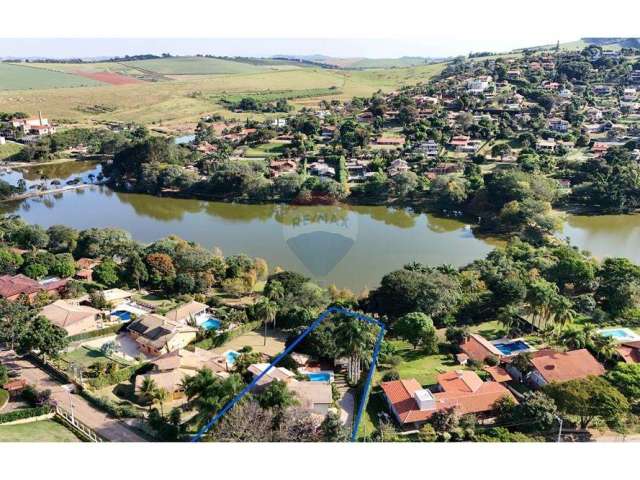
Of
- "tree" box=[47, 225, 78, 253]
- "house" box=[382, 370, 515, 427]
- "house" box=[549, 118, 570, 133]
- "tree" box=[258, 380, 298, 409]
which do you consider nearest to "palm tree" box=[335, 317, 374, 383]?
"house" box=[382, 370, 515, 427]

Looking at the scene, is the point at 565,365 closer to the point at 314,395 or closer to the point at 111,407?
the point at 314,395

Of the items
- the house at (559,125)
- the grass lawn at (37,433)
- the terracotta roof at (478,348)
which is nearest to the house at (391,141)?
the house at (559,125)

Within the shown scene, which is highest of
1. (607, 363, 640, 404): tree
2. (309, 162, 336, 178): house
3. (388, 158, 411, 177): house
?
(388, 158, 411, 177): house

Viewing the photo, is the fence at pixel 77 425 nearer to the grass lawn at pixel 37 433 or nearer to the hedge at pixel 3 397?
the grass lawn at pixel 37 433

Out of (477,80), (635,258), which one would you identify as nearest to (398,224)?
(635,258)

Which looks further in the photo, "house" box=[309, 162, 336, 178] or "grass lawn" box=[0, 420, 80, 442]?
"house" box=[309, 162, 336, 178]

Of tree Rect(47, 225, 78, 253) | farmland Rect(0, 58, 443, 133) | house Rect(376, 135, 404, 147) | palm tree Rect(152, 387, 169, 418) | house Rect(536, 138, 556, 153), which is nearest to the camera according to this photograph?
palm tree Rect(152, 387, 169, 418)

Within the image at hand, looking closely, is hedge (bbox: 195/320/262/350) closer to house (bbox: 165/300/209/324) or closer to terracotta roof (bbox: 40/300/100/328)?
house (bbox: 165/300/209/324)
